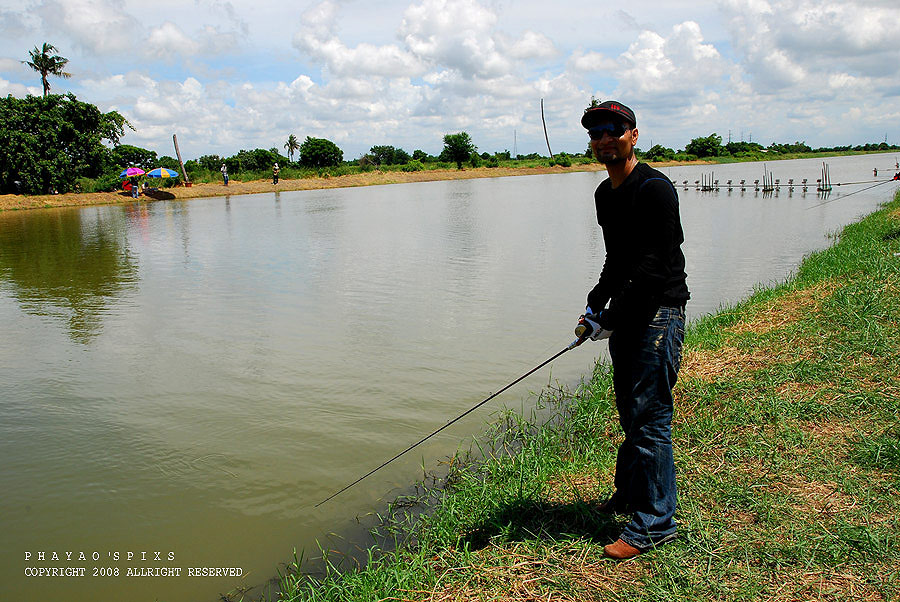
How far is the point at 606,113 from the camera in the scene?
8.91ft

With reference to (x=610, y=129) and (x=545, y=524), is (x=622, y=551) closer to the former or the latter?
(x=545, y=524)

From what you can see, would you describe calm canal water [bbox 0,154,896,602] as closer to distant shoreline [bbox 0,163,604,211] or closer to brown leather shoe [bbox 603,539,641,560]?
brown leather shoe [bbox 603,539,641,560]

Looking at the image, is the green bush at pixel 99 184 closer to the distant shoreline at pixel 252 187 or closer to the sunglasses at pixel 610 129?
the distant shoreline at pixel 252 187

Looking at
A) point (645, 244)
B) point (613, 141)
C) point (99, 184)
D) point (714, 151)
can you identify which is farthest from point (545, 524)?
point (714, 151)

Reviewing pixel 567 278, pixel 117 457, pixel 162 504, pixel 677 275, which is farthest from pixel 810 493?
pixel 567 278

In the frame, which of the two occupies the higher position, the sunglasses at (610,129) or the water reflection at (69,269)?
the sunglasses at (610,129)

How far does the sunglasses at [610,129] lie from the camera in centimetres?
272

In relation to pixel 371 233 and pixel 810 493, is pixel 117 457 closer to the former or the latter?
pixel 810 493

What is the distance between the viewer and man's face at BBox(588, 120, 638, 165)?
2727 mm

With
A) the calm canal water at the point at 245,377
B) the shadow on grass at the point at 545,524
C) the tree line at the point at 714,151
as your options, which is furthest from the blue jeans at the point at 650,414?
the tree line at the point at 714,151

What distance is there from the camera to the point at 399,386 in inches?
244

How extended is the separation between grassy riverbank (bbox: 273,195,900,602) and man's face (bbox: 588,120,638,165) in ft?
6.11

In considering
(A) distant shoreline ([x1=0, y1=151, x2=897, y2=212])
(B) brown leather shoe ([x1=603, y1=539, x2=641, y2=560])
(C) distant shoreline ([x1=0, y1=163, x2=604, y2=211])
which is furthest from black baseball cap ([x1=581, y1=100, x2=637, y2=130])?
(C) distant shoreline ([x1=0, y1=163, x2=604, y2=211])

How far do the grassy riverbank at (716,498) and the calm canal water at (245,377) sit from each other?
2.39 ft
